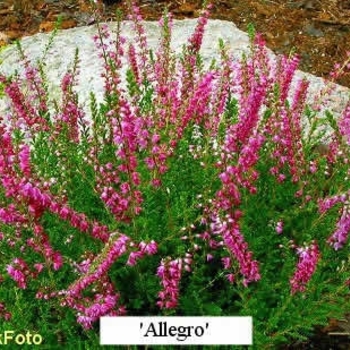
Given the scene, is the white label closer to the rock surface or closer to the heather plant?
the heather plant

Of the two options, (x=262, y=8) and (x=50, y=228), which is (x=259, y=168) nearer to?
(x=50, y=228)

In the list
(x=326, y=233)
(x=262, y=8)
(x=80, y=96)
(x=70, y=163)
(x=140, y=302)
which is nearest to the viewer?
(x=140, y=302)

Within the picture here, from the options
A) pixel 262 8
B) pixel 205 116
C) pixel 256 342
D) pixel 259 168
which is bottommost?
pixel 256 342

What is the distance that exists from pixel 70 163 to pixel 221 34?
303 cm

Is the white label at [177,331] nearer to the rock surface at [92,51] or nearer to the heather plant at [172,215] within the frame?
the heather plant at [172,215]

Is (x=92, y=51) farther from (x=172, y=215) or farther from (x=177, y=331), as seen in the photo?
(x=177, y=331)

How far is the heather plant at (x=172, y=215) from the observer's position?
278 cm

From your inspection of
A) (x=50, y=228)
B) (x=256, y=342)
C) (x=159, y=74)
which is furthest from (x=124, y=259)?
(x=159, y=74)

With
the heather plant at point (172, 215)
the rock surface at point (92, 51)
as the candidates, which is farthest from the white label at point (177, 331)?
the rock surface at point (92, 51)

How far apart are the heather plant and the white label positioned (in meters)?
0.08

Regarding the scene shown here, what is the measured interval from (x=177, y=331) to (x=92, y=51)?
11.3ft

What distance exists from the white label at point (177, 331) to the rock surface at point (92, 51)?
246cm

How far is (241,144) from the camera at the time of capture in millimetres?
3068

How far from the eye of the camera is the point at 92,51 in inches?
232
